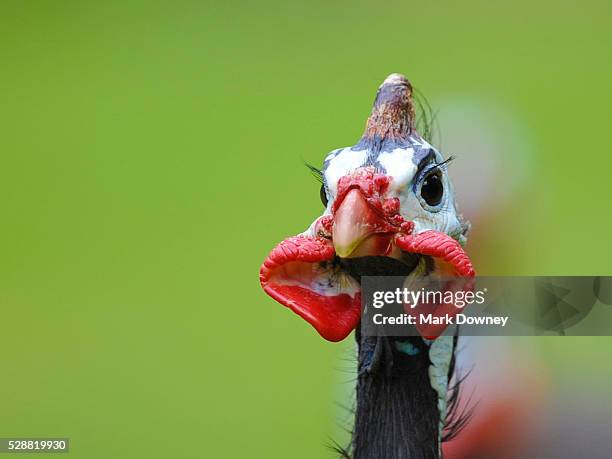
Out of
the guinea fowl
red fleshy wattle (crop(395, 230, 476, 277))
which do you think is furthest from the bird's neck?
red fleshy wattle (crop(395, 230, 476, 277))

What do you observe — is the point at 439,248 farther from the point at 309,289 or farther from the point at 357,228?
the point at 309,289

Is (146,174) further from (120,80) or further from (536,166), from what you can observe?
(536,166)

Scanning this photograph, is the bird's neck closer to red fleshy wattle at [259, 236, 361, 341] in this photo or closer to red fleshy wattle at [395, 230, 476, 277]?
red fleshy wattle at [259, 236, 361, 341]

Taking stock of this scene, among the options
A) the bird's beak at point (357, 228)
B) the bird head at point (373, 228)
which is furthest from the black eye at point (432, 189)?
the bird's beak at point (357, 228)

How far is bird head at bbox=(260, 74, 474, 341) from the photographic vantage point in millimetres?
1153

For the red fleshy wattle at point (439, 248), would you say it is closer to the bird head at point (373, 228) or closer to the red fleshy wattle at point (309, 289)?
the bird head at point (373, 228)

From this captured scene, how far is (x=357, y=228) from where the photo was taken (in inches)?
44.3

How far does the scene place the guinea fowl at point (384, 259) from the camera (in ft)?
3.82

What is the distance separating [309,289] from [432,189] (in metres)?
0.24

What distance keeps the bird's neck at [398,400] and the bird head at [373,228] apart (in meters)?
0.08

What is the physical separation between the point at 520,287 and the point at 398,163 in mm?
415

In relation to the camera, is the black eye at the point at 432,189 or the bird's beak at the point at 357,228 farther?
the black eye at the point at 432,189

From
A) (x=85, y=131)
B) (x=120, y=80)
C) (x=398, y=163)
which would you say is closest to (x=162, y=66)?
(x=120, y=80)

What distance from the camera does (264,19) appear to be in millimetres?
1781
